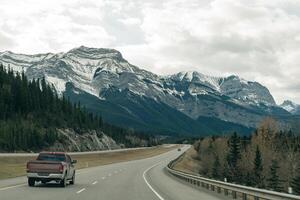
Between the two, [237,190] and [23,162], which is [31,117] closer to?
[23,162]

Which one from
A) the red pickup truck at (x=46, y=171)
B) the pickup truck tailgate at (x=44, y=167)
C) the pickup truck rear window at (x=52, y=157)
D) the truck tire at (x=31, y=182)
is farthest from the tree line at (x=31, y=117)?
the pickup truck tailgate at (x=44, y=167)

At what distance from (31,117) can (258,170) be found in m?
73.0

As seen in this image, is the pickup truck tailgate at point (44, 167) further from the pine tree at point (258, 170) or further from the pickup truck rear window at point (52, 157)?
the pine tree at point (258, 170)

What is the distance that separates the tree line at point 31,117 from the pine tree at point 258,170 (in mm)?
48800

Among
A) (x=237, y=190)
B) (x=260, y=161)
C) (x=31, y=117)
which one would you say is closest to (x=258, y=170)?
(x=260, y=161)

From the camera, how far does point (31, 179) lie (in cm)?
2962

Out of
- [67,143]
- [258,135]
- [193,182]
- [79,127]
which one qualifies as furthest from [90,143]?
[193,182]

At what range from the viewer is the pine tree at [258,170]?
294ft

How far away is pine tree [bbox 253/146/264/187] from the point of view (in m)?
89.8

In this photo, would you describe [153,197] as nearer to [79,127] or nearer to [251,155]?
[251,155]

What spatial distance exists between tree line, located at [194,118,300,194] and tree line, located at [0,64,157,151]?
1455 inches

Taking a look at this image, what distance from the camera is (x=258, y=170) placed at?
3570 inches

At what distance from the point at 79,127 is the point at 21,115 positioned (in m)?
21.5

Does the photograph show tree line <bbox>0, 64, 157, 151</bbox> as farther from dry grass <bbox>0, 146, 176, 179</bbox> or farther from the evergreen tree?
the evergreen tree
